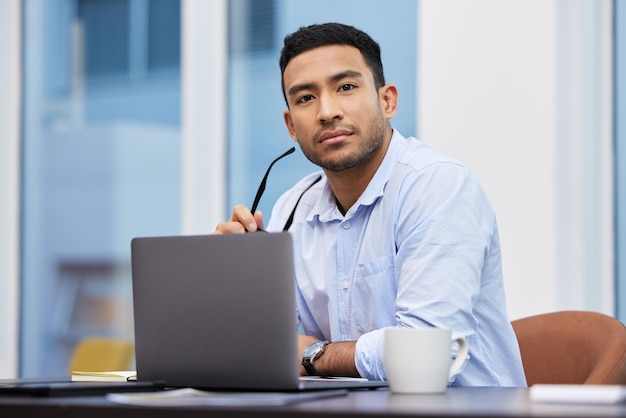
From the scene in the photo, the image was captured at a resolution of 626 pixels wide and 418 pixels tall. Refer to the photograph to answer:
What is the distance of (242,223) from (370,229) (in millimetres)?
317

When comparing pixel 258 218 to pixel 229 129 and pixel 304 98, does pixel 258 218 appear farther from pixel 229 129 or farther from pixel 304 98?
pixel 229 129

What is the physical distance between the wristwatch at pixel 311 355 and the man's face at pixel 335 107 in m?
0.48

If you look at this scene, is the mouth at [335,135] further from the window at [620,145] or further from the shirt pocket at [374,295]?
the window at [620,145]

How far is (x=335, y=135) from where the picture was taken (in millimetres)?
2074

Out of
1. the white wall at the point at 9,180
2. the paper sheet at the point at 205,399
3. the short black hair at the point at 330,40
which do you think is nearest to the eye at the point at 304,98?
the short black hair at the point at 330,40

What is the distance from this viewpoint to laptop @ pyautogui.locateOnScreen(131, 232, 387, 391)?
123cm

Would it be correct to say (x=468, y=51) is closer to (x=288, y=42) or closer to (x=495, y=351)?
(x=288, y=42)

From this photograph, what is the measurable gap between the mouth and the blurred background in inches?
33.0

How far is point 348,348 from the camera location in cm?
168

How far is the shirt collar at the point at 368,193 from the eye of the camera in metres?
2.00

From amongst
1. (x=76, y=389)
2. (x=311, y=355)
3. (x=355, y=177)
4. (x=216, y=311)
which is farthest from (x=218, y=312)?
(x=355, y=177)

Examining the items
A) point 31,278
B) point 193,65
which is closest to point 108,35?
point 193,65

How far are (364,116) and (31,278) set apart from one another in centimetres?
257

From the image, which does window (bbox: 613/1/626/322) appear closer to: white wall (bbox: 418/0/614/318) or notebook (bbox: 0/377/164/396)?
white wall (bbox: 418/0/614/318)
